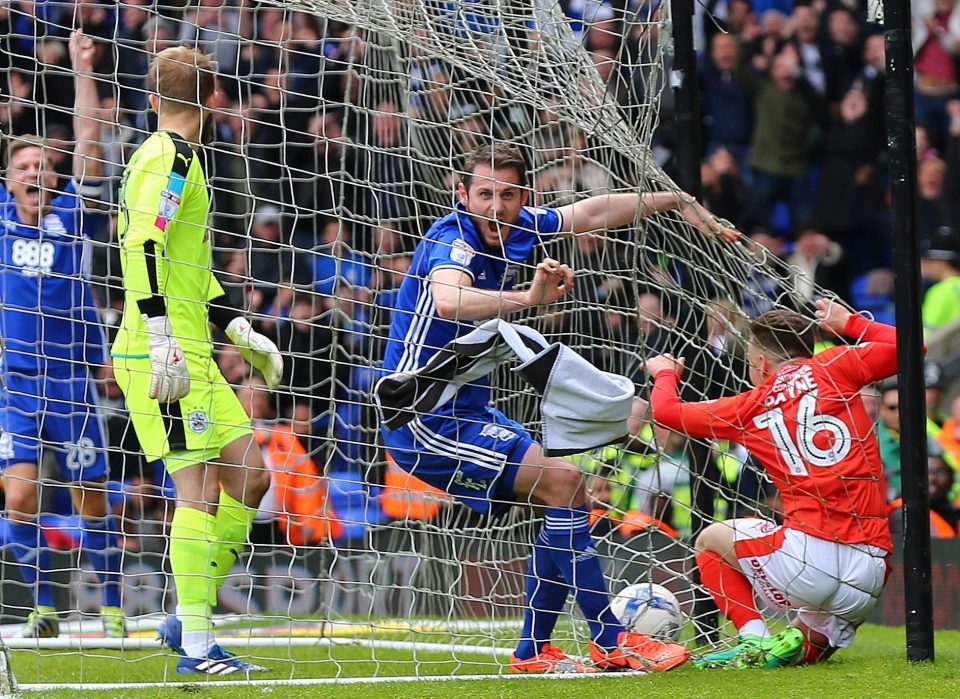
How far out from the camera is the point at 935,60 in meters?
8.91

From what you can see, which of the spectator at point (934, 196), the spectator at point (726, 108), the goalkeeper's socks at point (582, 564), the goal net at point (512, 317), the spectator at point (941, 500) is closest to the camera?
the goalkeeper's socks at point (582, 564)

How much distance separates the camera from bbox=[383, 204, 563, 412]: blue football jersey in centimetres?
418

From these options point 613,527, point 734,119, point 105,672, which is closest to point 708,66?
point 734,119

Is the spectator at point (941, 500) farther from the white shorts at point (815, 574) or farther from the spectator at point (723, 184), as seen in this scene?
the spectator at point (723, 184)

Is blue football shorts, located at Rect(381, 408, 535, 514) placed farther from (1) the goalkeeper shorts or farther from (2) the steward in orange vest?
(2) the steward in orange vest

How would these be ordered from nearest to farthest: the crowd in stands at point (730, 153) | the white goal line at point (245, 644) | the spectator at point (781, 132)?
the white goal line at point (245, 644) < the crowd in stands at point (730, 153) < the spectator at point (781, 132)

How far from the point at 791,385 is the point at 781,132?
5.20 meters

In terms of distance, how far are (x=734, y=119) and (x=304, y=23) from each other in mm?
3159

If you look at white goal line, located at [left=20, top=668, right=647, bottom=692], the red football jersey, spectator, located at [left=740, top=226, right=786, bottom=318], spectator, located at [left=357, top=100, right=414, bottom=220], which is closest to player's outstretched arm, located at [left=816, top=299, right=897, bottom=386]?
the red football jersey

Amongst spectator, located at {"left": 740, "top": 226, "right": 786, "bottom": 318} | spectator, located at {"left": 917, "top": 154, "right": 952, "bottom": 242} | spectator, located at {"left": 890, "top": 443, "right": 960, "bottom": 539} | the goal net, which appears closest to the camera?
the goal net

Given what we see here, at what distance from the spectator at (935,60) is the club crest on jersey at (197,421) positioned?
19.5 ft

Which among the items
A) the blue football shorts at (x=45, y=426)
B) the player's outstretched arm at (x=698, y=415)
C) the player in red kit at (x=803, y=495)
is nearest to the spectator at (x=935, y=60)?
the player in red kit at (x=803, y=495)

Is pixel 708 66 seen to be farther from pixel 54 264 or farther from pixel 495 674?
pixel 495 674

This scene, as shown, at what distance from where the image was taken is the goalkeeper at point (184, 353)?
429 centimetres
